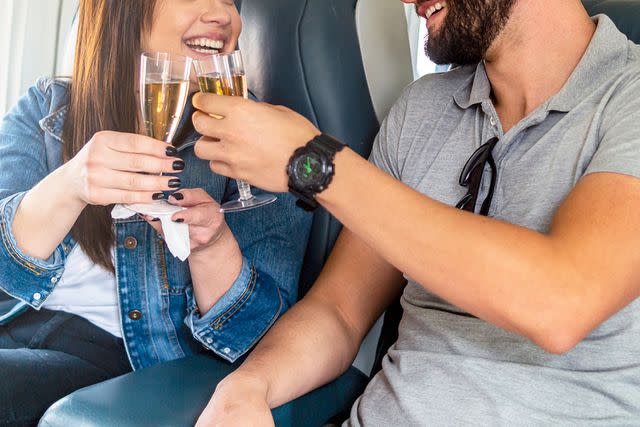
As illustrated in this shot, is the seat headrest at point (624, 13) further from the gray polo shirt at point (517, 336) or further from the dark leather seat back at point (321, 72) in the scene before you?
the dark leather seat back at point (321, 72)

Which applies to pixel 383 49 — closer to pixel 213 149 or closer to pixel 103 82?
pixel 103 82

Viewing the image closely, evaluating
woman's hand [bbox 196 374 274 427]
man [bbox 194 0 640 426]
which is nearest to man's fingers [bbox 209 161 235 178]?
man [bbox 194 0 640 426]

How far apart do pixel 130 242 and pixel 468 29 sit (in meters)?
0.73

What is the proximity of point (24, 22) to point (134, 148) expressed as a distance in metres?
1.47

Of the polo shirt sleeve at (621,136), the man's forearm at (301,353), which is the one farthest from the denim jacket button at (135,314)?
the polo shirt sleeve at (621,136)

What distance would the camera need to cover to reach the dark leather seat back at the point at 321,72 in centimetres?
168

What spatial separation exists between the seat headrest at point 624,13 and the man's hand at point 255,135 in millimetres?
762

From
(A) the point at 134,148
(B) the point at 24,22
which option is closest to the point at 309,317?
(A) the point at 134,148

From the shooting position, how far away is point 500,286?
1028 mm

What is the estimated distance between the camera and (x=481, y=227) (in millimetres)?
1050

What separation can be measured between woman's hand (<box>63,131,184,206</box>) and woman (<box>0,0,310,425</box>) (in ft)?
0.46

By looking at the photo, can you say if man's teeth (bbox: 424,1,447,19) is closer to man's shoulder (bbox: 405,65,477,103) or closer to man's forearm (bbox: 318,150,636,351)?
man's shoulder (bbox: 405,65,477,103)

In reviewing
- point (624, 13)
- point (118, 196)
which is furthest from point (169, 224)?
point (624, 13)

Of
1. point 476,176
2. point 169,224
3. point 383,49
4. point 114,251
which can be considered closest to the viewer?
point 169,224
